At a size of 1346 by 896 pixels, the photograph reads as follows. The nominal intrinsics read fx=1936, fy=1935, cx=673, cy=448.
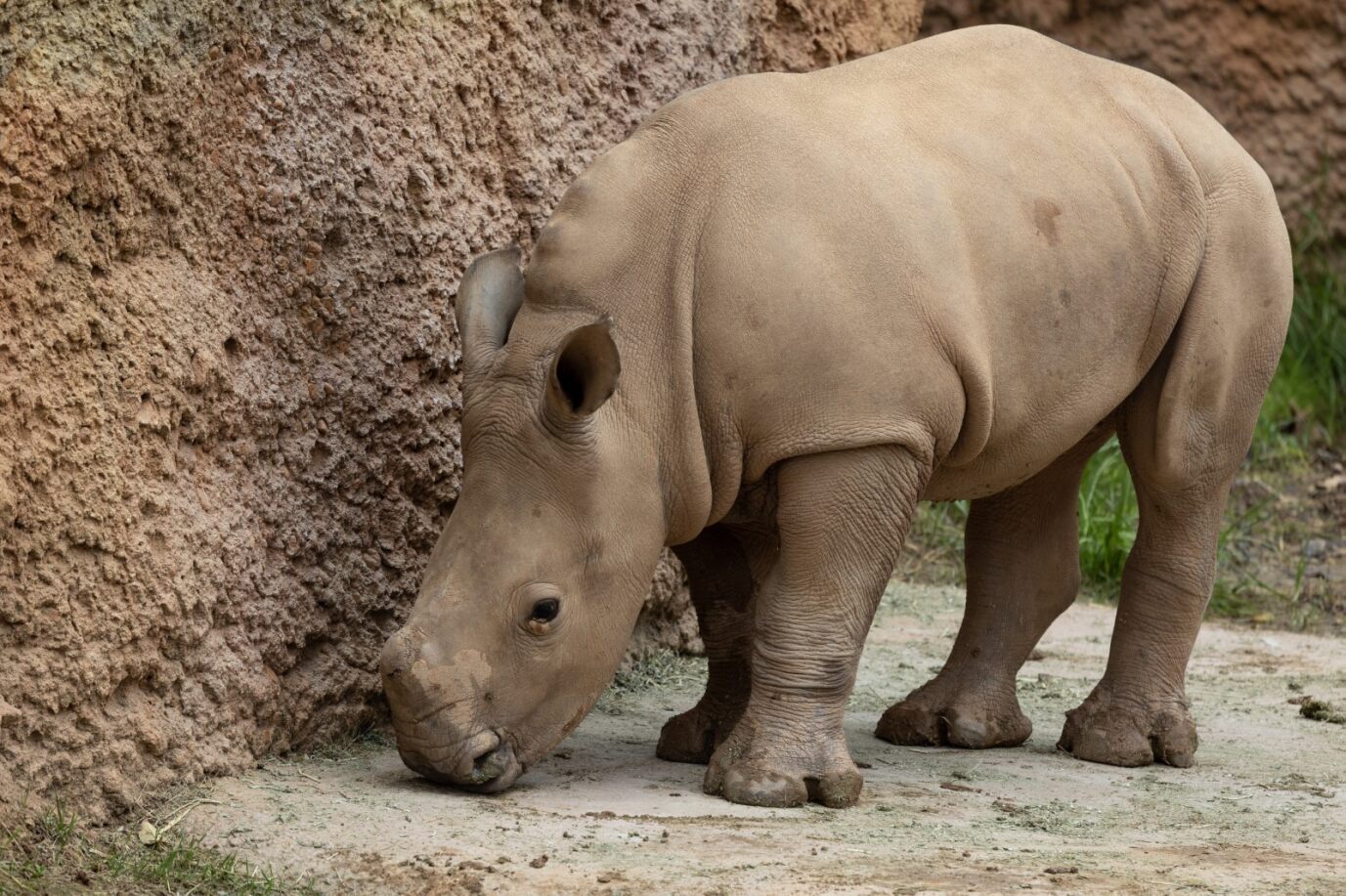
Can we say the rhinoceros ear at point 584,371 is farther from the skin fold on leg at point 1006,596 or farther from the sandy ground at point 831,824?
the skin fold on leg at point 1006,596

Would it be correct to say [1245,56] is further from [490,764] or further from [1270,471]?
[490,764]

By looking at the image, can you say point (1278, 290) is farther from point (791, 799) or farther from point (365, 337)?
point (365, 337)

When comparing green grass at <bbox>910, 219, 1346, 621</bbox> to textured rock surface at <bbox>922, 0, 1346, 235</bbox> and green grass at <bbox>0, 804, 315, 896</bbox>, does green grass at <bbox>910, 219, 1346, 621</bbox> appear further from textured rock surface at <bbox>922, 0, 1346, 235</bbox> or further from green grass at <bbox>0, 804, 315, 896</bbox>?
green grass at <bbox>0, 804, 315, 896</bbox>

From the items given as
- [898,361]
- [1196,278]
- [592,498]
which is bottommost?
[592,498]

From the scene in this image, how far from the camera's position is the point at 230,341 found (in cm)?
466

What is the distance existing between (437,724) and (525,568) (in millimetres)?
410

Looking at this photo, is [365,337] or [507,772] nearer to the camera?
[507,772]

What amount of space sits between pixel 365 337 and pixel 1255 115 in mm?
7358

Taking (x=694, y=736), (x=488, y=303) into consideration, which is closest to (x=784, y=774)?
(x=694, y=736)

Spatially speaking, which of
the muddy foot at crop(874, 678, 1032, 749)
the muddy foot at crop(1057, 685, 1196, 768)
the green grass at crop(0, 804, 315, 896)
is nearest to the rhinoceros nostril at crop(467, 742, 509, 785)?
the green grass at crop(0, 804, 315, 896)

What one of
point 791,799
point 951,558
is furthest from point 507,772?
point 951,558

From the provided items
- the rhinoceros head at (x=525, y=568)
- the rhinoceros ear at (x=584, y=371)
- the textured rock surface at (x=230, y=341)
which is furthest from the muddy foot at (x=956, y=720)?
the rhinoceros ear at (x=584, y=371)

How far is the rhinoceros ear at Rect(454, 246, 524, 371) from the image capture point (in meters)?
4.63

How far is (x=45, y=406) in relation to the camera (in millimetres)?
4098
